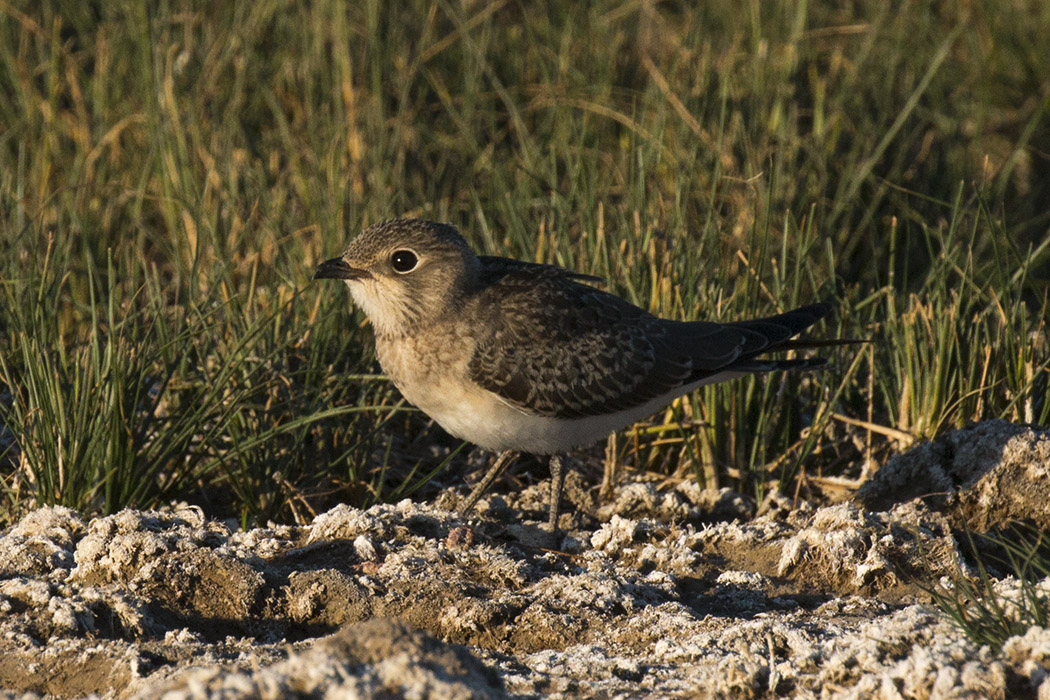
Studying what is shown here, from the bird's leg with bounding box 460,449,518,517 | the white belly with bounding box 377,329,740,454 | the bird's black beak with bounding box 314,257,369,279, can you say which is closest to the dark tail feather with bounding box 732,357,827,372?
the white belly with bounding box 377,329,740,454

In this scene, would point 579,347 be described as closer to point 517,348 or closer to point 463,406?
point 517,348

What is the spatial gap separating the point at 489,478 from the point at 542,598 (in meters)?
1.07

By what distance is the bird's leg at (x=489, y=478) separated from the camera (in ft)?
15.7

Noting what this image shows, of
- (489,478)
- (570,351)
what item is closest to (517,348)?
(570,351)

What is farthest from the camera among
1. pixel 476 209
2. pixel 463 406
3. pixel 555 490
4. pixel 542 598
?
pixel 476 209

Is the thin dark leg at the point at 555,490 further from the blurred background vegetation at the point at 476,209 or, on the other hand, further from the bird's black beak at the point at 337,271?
the bird's black beak at the point at 337,271

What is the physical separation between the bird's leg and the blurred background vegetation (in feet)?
1.12

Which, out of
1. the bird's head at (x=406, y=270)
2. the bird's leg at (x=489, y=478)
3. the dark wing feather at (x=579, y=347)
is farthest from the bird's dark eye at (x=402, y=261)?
the bird's leg at (x=489, y=478)

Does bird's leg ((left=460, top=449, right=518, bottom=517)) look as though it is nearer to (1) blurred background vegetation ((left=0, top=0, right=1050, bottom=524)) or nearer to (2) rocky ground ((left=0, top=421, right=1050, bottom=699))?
(2) rocky ground ((left=0, top=421, right=1050, bottom=699))

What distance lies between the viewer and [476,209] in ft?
20.2

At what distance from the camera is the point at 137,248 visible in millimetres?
5941

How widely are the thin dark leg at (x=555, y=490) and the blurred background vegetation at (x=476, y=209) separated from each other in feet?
1.86

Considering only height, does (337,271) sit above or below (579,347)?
above

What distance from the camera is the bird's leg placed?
4.79m
